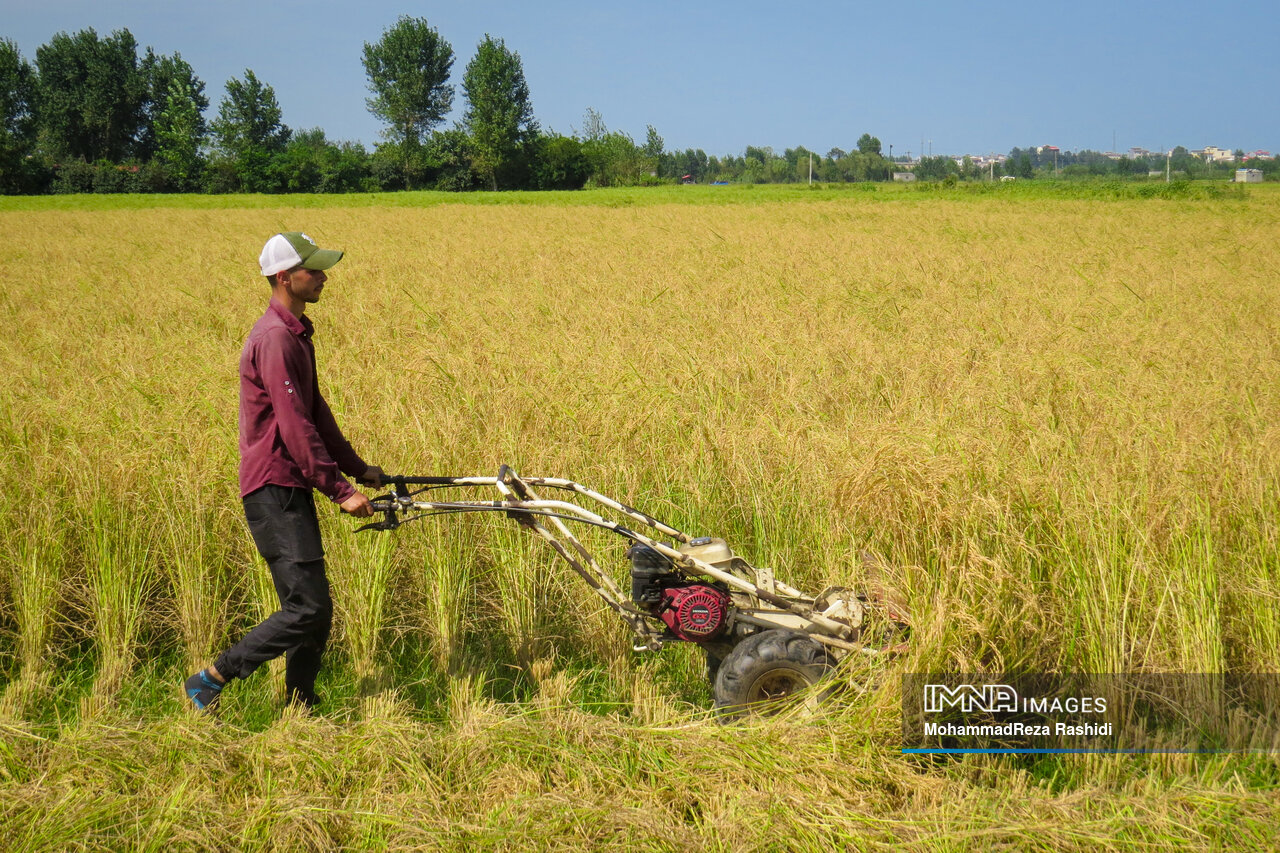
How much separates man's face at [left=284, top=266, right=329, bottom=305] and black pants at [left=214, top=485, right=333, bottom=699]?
0.65 metres

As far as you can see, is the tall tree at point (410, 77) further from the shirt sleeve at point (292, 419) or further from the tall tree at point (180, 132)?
the shirt sleeve at point (292, 419)

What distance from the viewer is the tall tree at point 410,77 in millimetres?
90625

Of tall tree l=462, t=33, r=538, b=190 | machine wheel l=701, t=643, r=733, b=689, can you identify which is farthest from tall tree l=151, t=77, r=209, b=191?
machine wheel l=701, t=643, r=733, b=689

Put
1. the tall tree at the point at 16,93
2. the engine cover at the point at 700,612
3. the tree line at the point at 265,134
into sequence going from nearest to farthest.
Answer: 1. the engine cover at the point at 700,612
2. the tree line at the point at 265,134
3. the tall tree at the point at 16,93

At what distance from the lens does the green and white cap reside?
3.08 meters

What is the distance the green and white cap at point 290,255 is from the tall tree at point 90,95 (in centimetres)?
8886

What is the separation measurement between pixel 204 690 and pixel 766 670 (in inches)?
75.4

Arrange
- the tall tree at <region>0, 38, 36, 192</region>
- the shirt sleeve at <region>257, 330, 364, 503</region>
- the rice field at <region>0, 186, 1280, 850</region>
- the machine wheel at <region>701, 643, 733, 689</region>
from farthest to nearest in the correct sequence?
the tall tree at <region>0, 38, 36, 192</region> → the machine wheel at <region>701, 643, 733, 689</region> → the shirt sleeve at <region>257, 330, 364, 503</region> → the rice field at <region>0, 186, 1280, 850</region>

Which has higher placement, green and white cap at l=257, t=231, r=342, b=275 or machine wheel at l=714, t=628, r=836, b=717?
green and white cap at l=257, t=231, r=342, b=275

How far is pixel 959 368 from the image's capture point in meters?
6.12

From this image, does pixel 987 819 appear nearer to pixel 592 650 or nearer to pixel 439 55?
pixel 592 650

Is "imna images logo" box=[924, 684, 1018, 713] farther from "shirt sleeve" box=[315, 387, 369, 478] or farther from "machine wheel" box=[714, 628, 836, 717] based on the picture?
"shirt sleeve" box=[315, 387, 369, 478]

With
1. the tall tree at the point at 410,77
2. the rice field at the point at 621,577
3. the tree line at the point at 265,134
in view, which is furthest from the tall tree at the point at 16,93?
the rice field at the point at 621,577

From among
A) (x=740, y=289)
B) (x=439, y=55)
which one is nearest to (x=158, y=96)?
(x=439, y=55)
